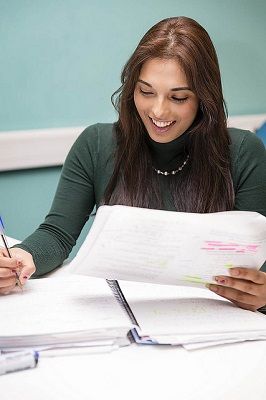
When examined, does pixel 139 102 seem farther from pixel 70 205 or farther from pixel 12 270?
pixel 12 270

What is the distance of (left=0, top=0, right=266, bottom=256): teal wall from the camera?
1.83 metres

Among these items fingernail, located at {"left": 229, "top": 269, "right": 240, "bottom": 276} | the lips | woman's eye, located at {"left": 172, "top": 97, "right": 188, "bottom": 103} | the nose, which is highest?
woman's eye, located at {"left": 172, "top": 97, "right": 188, "bottom": 103}

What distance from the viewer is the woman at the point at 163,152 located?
123 cm

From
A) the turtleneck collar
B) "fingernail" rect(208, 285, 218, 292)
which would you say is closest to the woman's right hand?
"fingernail" rect(208, 285, 218, 292)

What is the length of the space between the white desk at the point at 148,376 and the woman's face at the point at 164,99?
56 centimetres

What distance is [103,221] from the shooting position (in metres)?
0.84

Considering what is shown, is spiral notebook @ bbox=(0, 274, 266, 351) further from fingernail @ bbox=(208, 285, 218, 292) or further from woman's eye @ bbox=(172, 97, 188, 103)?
woman's eye @ bbox=(172, 97, 188, 103)

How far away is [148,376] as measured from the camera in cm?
80

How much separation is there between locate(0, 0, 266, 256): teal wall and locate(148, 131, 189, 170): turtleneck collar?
640 millimetres

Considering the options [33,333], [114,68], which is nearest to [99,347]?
[33,333]

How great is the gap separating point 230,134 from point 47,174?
0.79 metres

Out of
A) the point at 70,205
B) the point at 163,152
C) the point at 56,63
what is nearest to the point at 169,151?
the point at 163,152

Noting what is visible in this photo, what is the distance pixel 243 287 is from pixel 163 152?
509 millimetres

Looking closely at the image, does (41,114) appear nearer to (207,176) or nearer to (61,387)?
(207,176)
